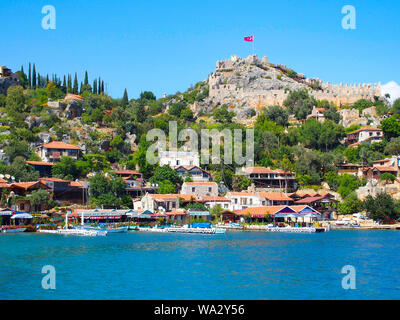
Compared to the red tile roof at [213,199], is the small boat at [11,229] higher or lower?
lower

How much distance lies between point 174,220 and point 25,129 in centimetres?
2945

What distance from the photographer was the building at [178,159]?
77312mm

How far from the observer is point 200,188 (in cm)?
6912

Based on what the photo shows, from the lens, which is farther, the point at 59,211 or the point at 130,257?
the point at 59,211

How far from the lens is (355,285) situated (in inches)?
1072

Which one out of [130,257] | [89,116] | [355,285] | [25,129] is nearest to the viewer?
[355,285]

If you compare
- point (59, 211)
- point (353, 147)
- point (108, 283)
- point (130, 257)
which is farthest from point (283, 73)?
point (108, 283)

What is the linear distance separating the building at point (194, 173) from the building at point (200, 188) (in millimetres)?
4042

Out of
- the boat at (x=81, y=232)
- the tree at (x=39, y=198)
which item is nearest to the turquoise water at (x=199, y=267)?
the boat at (x=81, y=232)

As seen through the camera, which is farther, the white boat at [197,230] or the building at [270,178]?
the building at [270,178]

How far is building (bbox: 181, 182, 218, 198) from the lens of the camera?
6894 cm

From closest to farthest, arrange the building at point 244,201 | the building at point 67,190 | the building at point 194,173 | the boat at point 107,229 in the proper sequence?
the boat at point 107,229
the building at point 67,190
the building at point 244,201
the building at point 194,173

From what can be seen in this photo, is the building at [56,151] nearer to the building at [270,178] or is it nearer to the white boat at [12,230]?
the white boat at [12,230]
